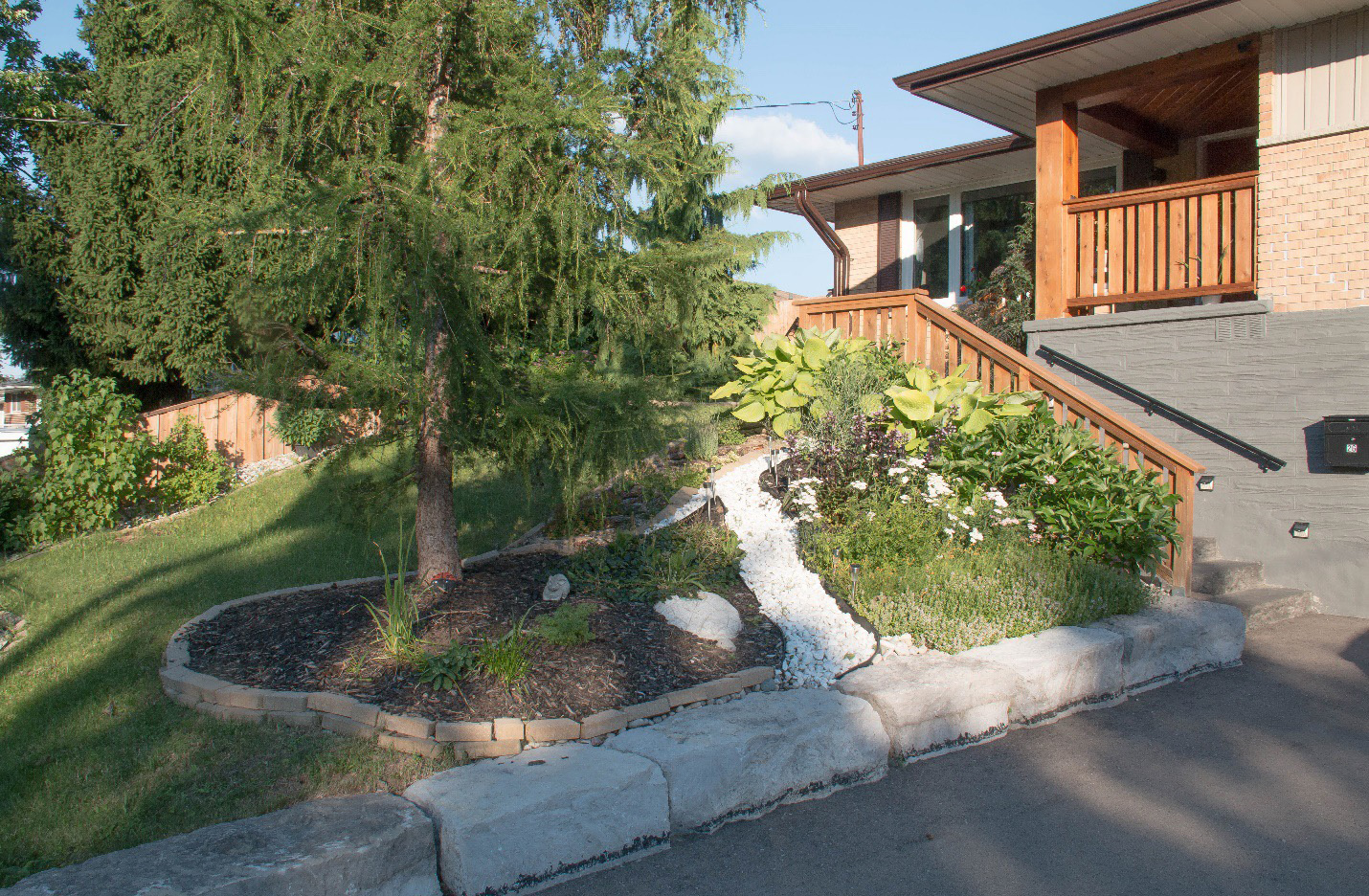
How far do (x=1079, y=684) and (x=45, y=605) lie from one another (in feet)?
21.3

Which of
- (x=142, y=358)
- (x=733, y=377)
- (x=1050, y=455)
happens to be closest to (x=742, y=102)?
(x=1050, y=455)

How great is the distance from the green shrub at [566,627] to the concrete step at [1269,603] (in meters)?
4.40

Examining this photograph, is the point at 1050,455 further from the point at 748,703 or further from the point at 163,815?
the point at 163,815

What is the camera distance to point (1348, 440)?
6453 mm

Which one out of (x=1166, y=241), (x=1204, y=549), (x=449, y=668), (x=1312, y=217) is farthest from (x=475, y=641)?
(x=1312, y=217)

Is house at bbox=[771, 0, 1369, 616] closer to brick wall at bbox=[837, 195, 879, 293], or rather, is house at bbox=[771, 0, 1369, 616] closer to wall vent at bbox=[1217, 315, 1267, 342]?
wall vent at bbox=[1217, 315, 1267, 342]

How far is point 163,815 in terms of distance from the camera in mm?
3152

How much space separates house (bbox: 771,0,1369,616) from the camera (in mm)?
6660

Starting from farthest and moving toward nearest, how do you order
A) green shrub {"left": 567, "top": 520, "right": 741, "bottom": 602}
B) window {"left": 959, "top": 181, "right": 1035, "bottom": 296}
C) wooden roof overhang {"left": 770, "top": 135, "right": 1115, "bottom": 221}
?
window {"left": 959, "top": 181, "right": 1035, "bottom": 296}
wooden roof overhang {"left": 770, "top": 135, "right": 1115, "bottom": 221}
green shrub {"left": 567, "top": 520, "right": 741, "bottom": 602}

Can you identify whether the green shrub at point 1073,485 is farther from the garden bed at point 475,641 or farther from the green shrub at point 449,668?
the green shrub at point 449,668

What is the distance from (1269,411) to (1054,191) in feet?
9.22

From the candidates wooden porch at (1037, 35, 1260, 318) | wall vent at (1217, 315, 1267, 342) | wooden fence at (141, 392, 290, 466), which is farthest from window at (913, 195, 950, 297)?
wooden fence at (141, 392, 290, 466)

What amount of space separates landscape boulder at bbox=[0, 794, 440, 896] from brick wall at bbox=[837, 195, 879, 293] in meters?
11.5

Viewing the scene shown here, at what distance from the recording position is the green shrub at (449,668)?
393 centimetres
